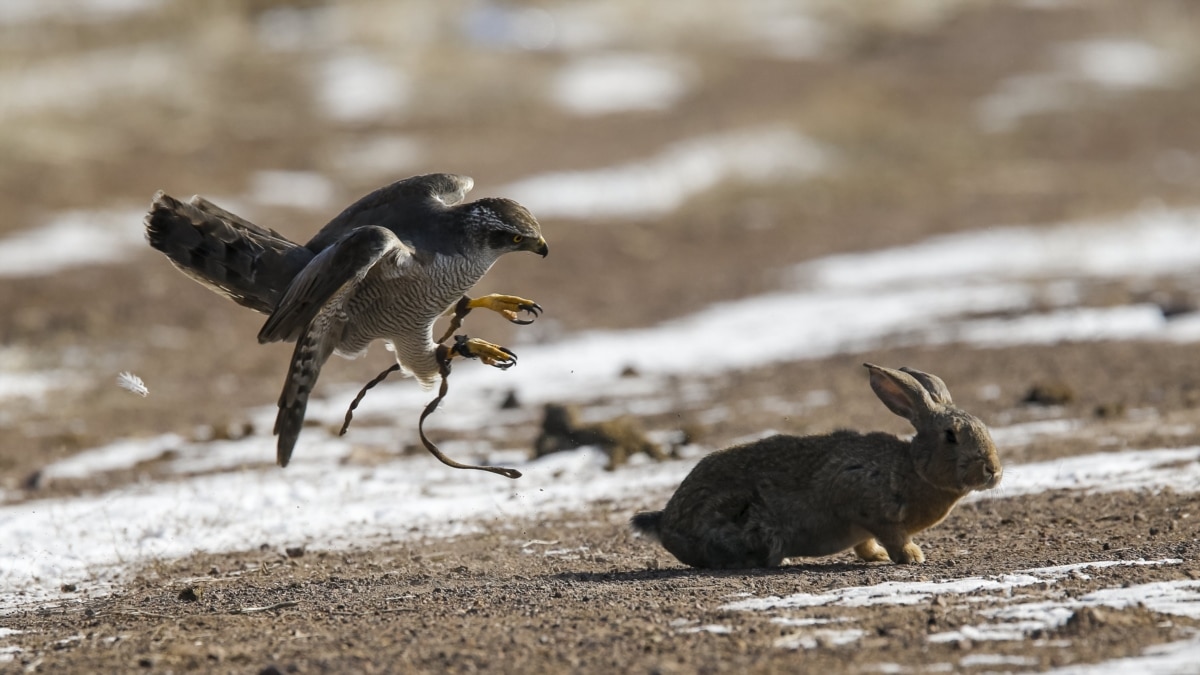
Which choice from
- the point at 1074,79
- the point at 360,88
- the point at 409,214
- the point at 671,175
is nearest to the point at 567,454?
the point at 409,214

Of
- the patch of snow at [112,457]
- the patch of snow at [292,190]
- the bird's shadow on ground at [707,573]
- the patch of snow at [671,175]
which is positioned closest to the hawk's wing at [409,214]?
the bird's shadow on ground at [707,573]

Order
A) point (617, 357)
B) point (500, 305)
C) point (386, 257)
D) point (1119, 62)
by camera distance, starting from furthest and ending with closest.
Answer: point (1119, 62)
point (617, 357)
point (500, 305)
point (386, 257)

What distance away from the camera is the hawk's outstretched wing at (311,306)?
700 centimetres

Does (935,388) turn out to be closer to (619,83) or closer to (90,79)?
(90,79)

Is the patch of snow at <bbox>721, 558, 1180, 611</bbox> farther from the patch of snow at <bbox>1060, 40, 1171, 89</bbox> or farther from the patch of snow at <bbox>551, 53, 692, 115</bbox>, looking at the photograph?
the patch of snow at <bbox>1060, 40, 1171, 89</bbox>

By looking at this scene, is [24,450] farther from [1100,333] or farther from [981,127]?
[981,127]

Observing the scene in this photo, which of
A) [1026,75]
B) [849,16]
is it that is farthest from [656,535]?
[849,16]

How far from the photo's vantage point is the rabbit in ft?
23.5

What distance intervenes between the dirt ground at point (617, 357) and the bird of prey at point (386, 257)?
4.34ft

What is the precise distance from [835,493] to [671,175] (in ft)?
64.8

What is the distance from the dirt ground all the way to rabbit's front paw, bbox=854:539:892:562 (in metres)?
0.23

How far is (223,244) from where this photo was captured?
26.3 ft

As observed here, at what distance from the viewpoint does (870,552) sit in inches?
298

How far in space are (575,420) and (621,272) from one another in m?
10.6
